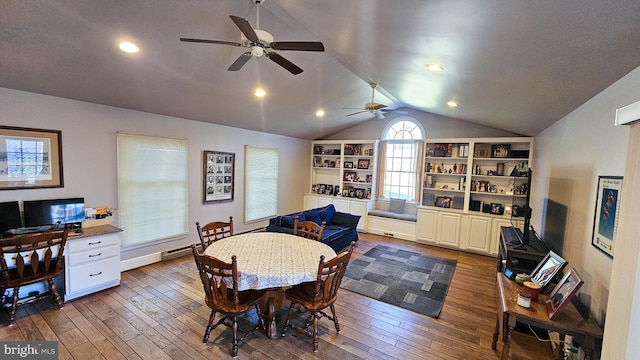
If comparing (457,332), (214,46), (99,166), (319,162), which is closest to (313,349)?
(457,332)

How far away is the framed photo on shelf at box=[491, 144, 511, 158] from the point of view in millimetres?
5238

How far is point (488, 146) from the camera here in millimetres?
5434

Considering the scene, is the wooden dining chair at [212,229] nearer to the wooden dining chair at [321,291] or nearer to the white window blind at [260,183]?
the wooden dining chair at [321,291]

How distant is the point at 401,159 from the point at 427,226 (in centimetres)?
181

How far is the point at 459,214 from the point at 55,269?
21.0 feet

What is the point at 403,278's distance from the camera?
3.98 m

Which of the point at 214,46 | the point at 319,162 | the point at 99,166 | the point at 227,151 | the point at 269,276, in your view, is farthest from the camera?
the point at 319,162

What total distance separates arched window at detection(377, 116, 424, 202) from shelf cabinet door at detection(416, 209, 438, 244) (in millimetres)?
740

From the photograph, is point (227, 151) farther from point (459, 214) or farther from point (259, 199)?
point (459, 214)

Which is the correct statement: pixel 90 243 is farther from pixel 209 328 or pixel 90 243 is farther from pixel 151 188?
pixel 209 328

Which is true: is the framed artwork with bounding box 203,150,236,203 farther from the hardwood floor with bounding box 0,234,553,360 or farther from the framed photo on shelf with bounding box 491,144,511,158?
the framed photo on shelf with bounding box 491,144,511,158

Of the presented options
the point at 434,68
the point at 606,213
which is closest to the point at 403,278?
the point at 606,213

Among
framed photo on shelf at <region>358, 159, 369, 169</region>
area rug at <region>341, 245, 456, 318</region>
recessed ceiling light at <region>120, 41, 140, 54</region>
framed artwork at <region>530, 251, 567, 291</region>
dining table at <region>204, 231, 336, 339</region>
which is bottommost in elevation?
area rug at <region>341, 245, 456, 318</region>

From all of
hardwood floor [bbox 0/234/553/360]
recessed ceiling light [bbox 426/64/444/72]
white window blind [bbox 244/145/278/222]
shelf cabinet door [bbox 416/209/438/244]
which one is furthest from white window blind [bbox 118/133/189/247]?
shelf cabinet door [bbox 416/209/438/244]
